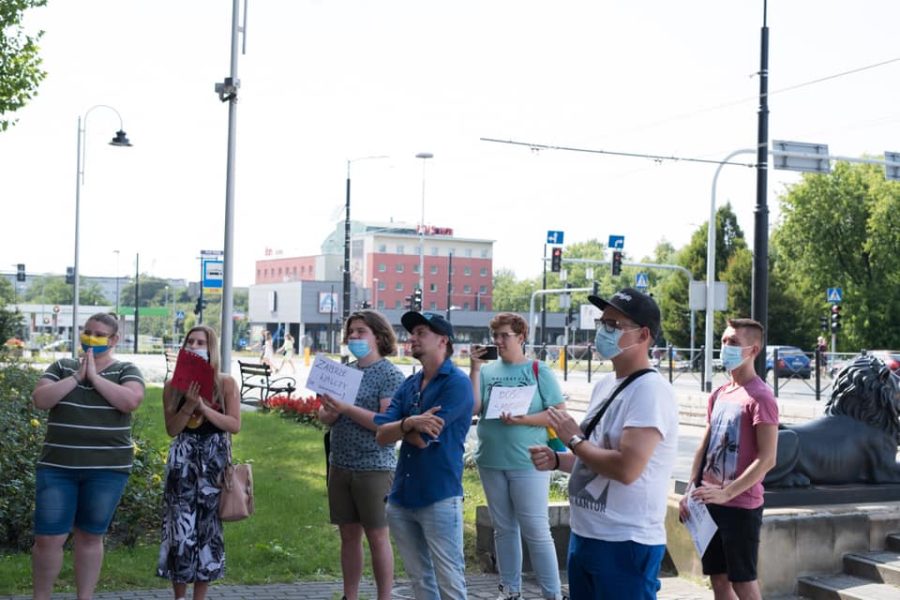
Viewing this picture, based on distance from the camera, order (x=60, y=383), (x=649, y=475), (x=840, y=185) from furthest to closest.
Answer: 1. (x=840, y=185)
2. (x=60, y=383)
3. (x=649, y=475)

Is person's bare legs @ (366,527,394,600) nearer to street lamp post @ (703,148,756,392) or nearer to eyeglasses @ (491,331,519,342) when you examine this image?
eyeglasses @ (491,331,519,342)

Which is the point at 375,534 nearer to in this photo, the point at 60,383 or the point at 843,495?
the point at 60,383

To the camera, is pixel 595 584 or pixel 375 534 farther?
pixel 375 534

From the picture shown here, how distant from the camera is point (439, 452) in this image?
583cm

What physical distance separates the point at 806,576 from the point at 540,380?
2.47 metres

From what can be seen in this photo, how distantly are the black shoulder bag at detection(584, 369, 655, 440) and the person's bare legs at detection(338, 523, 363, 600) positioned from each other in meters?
2.91

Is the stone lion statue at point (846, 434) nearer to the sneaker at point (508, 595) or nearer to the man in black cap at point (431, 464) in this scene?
the sneaker at point (508, 595)

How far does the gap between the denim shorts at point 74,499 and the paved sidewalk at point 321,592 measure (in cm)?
89

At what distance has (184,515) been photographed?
6.93 meters

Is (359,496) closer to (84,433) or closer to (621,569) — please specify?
(84,433)

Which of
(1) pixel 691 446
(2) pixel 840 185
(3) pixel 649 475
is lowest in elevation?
(1) pixel 691 446

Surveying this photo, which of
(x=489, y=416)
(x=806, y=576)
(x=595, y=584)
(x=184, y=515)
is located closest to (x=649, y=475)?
(x=595, y=584)

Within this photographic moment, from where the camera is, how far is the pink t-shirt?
5.88 m

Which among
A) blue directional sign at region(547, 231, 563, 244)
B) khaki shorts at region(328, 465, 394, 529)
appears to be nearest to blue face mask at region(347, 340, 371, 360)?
khaki shorts at region(328, 465, 394, 529)
